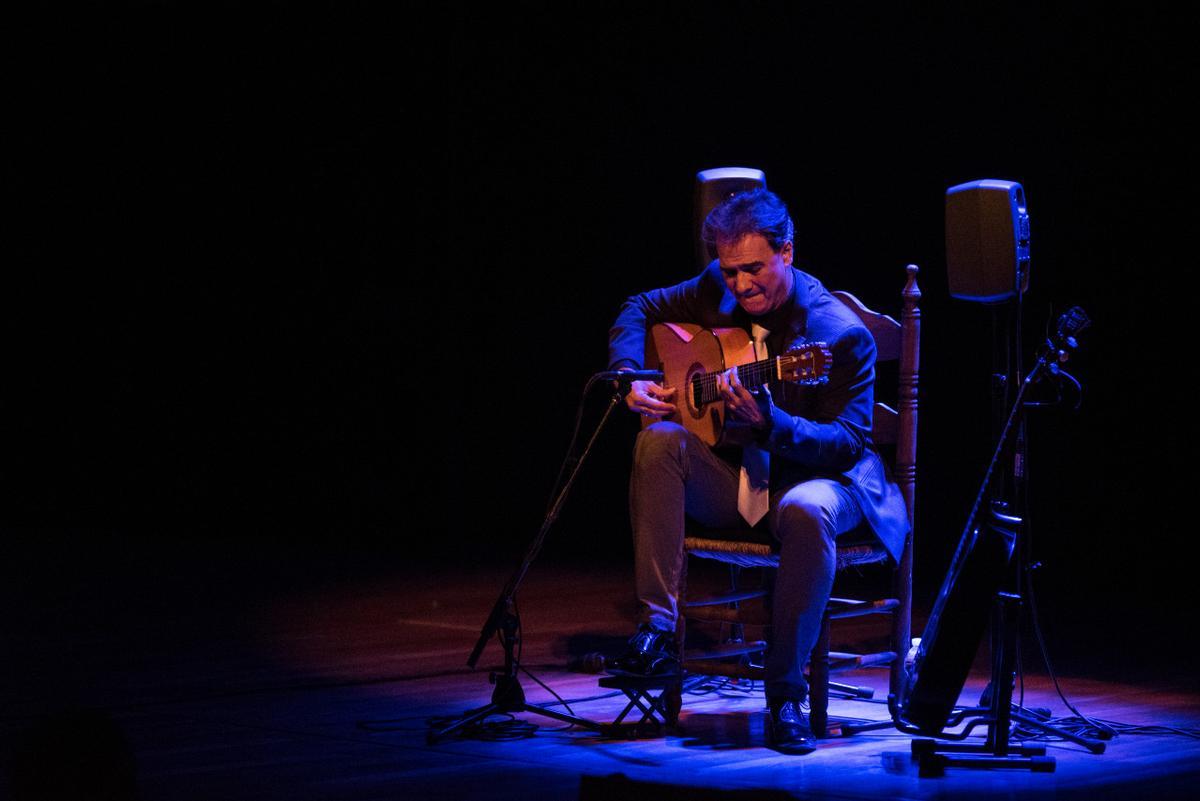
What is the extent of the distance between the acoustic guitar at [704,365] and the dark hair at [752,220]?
0.79ft

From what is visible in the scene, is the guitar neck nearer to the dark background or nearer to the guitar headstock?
the guitar headstock

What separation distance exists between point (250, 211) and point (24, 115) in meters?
1.33

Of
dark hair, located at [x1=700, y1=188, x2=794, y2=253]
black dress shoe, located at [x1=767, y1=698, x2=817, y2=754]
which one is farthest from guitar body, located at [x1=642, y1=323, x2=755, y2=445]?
black dress shoe, located at [x1=767, y1=698, x2=817, y2=754]

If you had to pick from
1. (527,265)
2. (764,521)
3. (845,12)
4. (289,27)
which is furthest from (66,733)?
(289,27)

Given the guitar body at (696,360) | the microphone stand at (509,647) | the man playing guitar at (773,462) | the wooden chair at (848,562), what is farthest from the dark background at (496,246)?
the microphone stand at (509,647)

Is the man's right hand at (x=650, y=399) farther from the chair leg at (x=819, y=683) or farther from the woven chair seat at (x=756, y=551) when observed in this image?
the chair leg at (x=819, y=683)

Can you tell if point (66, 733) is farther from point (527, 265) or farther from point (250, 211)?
point (250, 211)

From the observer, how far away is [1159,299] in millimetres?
5367

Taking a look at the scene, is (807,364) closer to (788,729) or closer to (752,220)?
(752,220)

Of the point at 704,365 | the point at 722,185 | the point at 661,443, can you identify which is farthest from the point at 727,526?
the point at 722,185

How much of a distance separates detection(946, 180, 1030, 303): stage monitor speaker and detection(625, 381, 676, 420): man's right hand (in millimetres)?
767

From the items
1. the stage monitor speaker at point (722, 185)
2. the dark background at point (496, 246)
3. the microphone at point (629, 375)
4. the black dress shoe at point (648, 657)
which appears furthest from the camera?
the dark background at point (496, 246)

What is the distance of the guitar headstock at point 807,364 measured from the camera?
3678 millimetres

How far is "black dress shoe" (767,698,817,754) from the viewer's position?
3.55 meters
